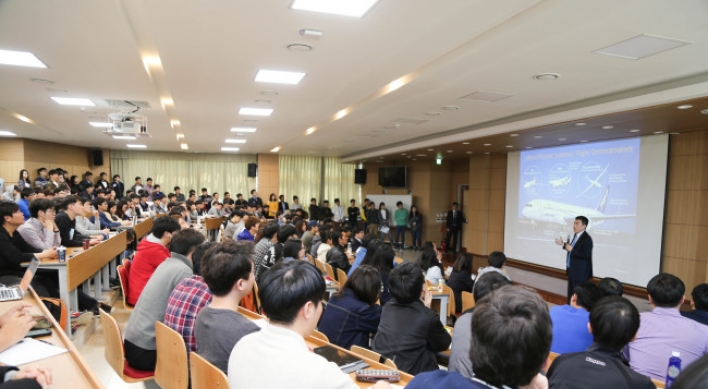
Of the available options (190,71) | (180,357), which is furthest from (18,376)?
(190,71)

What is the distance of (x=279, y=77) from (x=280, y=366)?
4295 millimetres

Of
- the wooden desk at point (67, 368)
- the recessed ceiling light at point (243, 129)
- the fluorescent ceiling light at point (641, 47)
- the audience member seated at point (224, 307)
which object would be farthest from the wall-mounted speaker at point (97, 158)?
the fluorescent ceiling light at point (641, 47)

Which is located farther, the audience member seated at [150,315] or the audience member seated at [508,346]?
the audience member seated at [150,315]

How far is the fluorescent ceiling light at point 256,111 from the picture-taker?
278 inches

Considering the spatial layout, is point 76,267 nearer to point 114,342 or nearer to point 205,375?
point 114,342

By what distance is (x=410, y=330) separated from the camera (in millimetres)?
2377

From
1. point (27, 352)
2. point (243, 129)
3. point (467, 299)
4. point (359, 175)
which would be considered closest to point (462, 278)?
point (467, 299)

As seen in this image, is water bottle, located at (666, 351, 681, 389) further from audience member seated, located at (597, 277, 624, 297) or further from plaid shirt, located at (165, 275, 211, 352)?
plaid shirt, located at (165, 275, 211, 352)

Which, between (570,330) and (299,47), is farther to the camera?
(299,47)

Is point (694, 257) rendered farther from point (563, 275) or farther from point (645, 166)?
point (563, 275)

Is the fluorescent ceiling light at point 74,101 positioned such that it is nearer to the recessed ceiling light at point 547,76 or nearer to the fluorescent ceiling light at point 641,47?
the recessed ceiling light at point 547,76

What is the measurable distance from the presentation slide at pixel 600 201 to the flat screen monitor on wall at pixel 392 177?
15.1ft

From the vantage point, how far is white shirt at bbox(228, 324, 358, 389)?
3.95ft

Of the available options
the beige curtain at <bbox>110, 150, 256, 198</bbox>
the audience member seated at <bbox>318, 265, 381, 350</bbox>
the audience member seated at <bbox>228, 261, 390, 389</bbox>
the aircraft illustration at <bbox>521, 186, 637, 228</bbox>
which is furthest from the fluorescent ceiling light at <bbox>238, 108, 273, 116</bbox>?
the beige curtain at <bbox>110, 150, 256, 198</bbox>
